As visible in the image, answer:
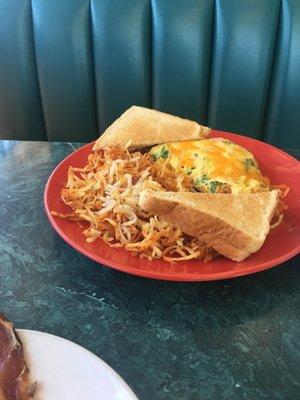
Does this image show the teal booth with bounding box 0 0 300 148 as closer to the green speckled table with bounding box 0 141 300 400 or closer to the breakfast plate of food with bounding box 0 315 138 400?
the green speckled table with bounding box 0 141 300 400

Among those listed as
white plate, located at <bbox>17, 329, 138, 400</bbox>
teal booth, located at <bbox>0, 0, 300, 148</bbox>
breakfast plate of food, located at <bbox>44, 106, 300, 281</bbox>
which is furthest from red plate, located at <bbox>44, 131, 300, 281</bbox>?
teal booth, located at <bbox>0, 0, 300, 148</bbox>

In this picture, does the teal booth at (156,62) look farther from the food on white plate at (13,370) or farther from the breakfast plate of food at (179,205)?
the food on white plate at (13,370)

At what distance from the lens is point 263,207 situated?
898 millimetres

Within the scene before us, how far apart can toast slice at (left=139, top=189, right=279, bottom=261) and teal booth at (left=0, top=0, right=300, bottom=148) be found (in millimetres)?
813

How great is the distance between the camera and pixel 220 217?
0.85m

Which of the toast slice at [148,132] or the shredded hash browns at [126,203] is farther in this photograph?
the toast slice at [148,132]

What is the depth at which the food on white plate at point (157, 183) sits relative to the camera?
2.78 feet

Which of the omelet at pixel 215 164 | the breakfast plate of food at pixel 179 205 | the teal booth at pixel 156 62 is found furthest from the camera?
the teal booth at pixel 156 62

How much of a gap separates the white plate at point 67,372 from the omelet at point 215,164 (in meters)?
0.49

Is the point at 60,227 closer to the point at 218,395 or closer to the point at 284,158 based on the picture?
the point at 218,395

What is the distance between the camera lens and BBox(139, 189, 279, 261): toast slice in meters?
0.82

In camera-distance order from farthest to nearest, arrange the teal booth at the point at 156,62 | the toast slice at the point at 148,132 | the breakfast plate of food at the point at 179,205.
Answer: the teal booth at the point at 156,62 < the toast slice at the point at 148,132 < the breakfast plate of food at the point at 179,205

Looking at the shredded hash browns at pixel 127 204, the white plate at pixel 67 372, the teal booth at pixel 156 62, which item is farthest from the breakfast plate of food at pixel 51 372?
the teal booth at pixel 156 62

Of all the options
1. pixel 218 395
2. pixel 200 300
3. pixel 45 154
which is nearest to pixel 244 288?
pixel 200 300
